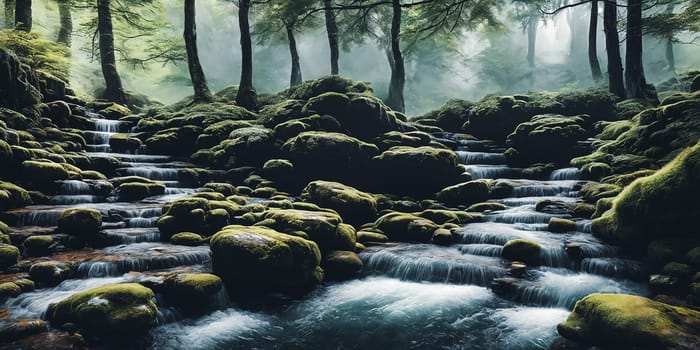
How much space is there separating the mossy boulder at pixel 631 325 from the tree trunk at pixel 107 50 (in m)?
23.7

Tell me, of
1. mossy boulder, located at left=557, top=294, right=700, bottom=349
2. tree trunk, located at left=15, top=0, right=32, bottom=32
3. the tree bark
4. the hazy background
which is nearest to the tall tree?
tree trunk, located at left=15, top=0, right=32, bottom=32

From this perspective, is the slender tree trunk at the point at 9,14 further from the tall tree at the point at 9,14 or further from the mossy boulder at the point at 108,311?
the mossy boulder at the point at 108,311

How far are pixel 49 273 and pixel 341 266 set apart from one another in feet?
17.5

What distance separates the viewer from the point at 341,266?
8516mm

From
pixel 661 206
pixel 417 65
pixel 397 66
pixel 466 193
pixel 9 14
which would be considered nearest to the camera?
pixel 661 206

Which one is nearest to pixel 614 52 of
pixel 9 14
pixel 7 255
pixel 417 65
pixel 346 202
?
pixel 346 202

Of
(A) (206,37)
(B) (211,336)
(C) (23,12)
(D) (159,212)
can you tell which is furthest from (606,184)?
(A) (206,37)

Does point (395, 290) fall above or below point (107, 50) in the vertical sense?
below

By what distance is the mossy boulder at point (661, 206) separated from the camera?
7500 millimetres

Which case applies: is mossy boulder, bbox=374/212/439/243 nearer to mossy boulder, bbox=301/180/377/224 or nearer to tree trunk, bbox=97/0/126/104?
mossy boulder, bbox=301/180/377/224

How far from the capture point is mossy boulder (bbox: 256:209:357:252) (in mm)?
8852

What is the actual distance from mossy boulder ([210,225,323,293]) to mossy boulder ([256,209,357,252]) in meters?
0.99

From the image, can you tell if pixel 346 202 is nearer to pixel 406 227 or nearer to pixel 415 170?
pixel 406 227

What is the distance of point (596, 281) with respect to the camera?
7.29m
